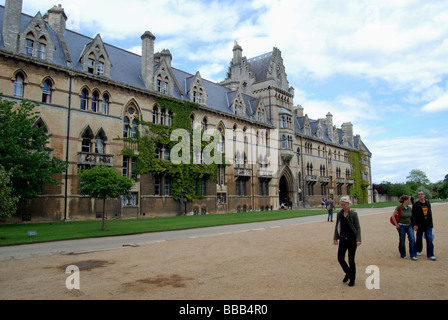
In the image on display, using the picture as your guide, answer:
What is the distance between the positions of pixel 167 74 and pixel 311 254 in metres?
28.1

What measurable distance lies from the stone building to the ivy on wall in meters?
0.54

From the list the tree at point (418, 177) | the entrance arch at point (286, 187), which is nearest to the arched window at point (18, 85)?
the entrance arch at point (286, 187)

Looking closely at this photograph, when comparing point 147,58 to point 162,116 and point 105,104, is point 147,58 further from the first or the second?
point 105,104

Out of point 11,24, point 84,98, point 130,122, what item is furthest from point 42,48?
point 130,122

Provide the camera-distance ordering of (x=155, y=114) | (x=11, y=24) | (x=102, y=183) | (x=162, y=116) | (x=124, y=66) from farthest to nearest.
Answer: (x=162, y=116) → (x=155, y=114) → (x=124, y=66) → (x=11, y=24) → (x=102, y=183)

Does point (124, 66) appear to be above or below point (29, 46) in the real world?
above

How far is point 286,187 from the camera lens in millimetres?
53219

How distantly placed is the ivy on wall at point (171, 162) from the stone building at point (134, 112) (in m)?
0.54

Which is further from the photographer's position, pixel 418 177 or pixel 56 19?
pixel 418 177

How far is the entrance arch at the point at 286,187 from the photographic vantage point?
52.2 meters

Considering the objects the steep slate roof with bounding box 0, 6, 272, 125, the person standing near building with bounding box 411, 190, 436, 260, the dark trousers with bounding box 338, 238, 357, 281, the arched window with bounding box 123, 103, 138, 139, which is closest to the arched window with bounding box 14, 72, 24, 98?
the steep slate roof with bounding box 0, 6, 272, 125

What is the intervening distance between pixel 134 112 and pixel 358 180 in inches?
2305

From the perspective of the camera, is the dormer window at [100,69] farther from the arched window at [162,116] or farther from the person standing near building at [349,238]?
the person standing near building at [349,238]
